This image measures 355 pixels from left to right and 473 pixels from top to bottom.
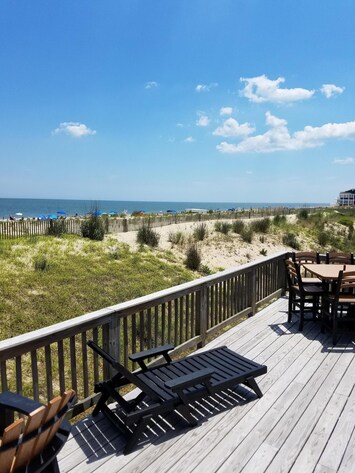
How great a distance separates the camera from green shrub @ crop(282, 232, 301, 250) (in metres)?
18.0

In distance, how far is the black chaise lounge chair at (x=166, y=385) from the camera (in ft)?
7.80

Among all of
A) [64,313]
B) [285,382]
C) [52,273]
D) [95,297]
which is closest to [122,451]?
[285,382]


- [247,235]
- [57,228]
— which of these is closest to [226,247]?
[247,235]

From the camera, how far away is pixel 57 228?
16344 millimetres

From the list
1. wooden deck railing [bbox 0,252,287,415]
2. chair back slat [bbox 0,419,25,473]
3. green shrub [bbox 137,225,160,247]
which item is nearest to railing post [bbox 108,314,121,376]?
wooden deck railing [bbox 0,252,287,415]

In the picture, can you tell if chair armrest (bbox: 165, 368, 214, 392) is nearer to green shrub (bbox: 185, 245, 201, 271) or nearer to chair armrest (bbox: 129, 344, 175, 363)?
chair armrest (bbox: 129, 344, 175, 363)

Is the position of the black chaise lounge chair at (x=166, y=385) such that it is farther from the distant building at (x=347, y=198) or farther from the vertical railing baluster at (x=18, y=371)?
the distant building at (x=347, y=198)

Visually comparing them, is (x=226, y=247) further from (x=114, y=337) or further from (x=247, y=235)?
(x=114, y=337)

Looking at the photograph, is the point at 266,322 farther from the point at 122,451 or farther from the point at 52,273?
the point at 52,273

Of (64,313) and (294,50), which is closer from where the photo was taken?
(64,313)

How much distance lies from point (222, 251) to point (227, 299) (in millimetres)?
11233

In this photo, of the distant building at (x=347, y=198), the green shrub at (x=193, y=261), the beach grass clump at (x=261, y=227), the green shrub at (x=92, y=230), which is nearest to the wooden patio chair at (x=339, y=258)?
the green shrub at (x=193, y=261)

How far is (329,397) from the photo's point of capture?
3002 millimetres

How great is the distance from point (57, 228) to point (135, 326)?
14196 millimetres
